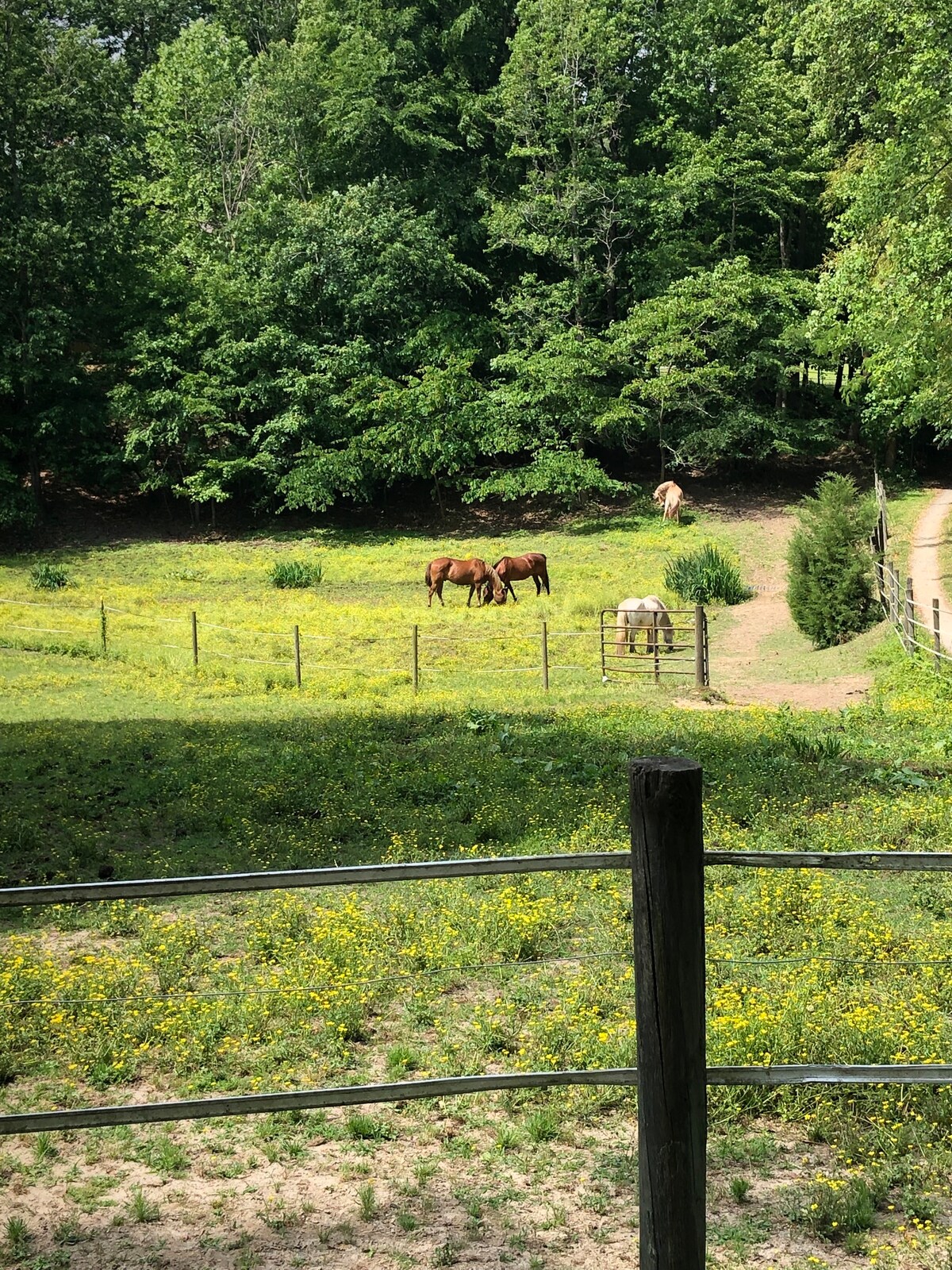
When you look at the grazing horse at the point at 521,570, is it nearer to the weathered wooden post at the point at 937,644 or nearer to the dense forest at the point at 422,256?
the weathered wooden post at the point at 937,644

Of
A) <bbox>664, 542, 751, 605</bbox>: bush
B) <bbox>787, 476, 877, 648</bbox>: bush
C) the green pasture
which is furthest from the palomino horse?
<bbox>787, 476, 877, 648</bbox>: bush

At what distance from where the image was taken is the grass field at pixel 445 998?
440 centimetres

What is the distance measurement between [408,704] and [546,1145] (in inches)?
472

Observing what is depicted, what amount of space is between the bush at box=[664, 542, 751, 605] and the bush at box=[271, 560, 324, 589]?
905 centimetres

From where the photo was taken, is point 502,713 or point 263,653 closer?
point 502,713

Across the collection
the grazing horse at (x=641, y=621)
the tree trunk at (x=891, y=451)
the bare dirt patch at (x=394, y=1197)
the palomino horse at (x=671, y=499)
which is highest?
the tree trunk at (x=891, y=451)

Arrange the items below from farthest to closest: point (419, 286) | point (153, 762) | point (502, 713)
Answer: point (419, 286) → point (502, 713) → point (153, 762)

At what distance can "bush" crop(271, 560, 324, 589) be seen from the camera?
1204 inches

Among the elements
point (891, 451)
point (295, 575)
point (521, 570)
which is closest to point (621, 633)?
point (521, 570)

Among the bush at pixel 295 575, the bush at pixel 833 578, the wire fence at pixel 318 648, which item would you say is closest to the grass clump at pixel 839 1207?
the wire fence at pixel 318 648

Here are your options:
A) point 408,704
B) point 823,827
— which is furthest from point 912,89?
point 823,827

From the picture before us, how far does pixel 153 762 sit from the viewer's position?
1241 centimetres

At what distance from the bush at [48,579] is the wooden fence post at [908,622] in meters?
19.6

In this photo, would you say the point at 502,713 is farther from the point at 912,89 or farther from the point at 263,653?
the point at 912,89
